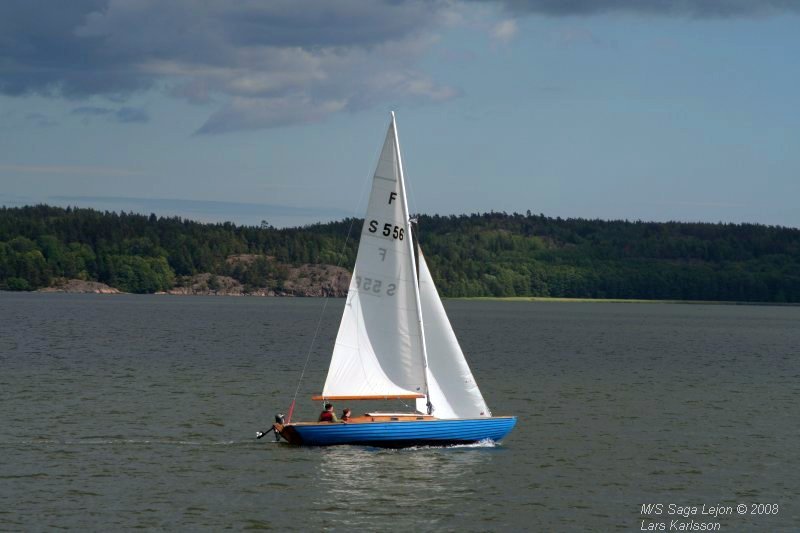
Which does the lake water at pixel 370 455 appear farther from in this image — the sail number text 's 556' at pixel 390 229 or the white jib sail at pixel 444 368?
the sail number text 's 556' at pixel 390 229

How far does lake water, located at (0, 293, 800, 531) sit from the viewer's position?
117 ft

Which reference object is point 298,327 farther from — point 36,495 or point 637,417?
point 36,495

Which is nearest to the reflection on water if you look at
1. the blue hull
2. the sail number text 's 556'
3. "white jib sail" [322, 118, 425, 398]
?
the blue hull

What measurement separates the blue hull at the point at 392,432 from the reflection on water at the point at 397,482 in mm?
520

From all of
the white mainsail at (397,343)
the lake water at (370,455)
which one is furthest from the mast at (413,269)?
the lake water at (370,455)

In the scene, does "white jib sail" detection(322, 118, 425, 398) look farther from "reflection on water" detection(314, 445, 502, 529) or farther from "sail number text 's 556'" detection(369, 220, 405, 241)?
"reflection on water" detection(314, 445, 502, 529)

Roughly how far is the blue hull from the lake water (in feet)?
1.90

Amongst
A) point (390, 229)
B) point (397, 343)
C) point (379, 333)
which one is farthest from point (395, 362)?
point (390, 229)

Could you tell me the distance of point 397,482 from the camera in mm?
39438

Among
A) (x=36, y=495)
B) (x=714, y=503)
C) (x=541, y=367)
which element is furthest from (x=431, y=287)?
(x=541, y=367)

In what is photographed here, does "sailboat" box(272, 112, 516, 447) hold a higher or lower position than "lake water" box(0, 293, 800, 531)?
higher

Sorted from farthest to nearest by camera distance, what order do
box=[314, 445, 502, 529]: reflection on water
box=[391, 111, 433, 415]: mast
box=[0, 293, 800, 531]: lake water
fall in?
box=[391, 111, 433, 415]: mast
box=[0, 293, 800, 531]: lake water
box=[314, 445, 502, 529]: reflection on water

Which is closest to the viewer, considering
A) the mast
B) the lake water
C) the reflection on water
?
the reflection on water

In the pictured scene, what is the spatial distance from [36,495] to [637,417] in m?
33.6
